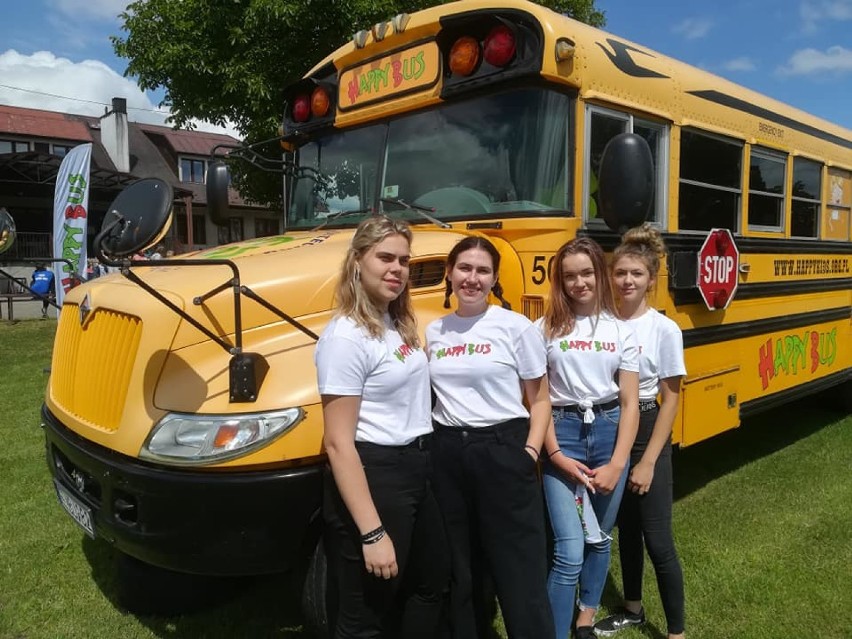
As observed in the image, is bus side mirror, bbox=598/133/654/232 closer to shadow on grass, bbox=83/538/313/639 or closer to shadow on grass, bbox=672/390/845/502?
shadow on grass, bbox=83/538/313/639

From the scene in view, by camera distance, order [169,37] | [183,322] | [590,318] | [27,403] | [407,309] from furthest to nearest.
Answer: [169,37] < [27,403] < [590,318] < [183,322] < [407,309]

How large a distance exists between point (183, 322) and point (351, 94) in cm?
180

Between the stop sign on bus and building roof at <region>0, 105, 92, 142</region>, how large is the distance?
86.5ft

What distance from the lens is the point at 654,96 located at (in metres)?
3.38

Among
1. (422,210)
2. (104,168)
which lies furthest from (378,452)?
(104,168)

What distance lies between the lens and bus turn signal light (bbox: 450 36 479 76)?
301 cm

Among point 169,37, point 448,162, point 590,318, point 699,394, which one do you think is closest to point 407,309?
point 590,318

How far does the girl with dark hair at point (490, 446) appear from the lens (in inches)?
83.4

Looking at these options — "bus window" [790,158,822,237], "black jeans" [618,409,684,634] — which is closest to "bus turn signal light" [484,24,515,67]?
"black jeans" [618,409,684,634]

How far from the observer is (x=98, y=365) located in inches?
101

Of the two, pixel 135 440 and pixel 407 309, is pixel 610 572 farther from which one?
pixel 135 440

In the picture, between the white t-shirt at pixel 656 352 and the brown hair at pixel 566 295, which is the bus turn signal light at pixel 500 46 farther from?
the white t-shirt at pixel 656 352

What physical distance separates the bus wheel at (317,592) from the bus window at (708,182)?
2.47 m

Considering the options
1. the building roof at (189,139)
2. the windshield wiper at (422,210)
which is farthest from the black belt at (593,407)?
the building roof at (189,139)
